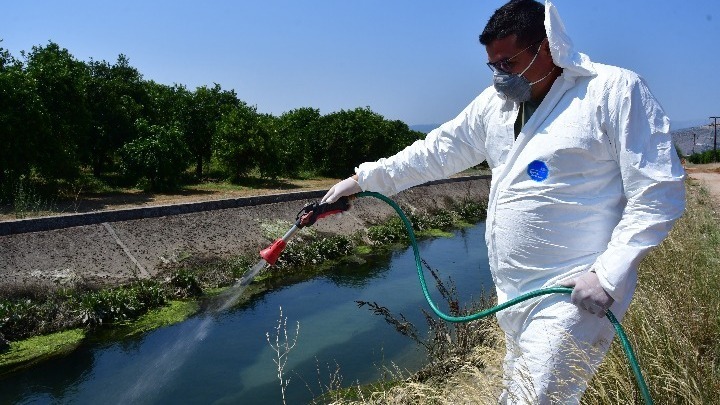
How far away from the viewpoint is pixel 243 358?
686cm

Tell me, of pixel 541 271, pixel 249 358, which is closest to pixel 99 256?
pixel 249 358

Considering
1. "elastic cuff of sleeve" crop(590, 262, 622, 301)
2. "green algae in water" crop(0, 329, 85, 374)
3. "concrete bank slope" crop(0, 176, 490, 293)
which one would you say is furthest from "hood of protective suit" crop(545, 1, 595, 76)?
"concrete bank slope" crop(0, 176, 490, 293)

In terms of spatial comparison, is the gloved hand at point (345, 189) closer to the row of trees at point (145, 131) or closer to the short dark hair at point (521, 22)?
the short dark hair at point (521, 22)

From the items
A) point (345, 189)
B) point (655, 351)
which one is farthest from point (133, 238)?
point (655, 351)

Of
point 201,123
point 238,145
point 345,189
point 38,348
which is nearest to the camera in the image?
point 345,189

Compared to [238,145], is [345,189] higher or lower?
lower

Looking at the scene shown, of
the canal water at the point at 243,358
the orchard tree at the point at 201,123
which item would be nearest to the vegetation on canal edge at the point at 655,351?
the canal water at the point at 243,358

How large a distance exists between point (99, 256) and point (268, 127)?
1013 centimetres

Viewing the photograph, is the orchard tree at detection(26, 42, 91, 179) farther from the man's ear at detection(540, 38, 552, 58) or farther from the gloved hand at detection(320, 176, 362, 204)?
the man's ear at detection(540, 38, 552, 58)

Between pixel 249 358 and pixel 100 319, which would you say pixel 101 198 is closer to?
pixel 100 319

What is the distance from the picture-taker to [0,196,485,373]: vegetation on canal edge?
7191mm

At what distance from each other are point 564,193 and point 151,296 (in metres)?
7.21

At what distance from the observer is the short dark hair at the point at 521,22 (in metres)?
2.29

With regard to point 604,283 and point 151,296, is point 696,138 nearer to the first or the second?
point 151,296
